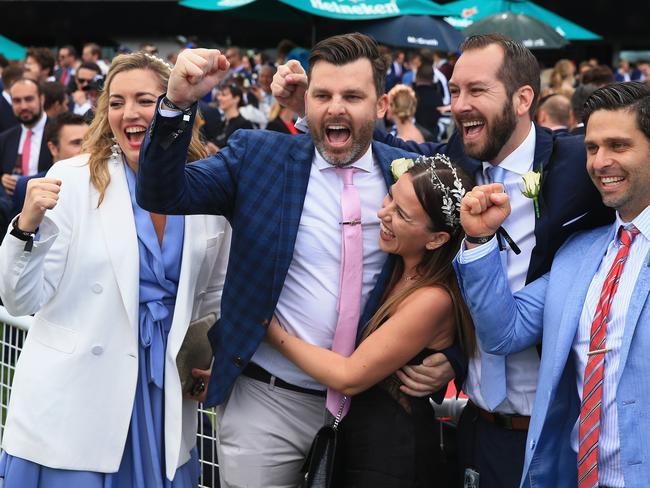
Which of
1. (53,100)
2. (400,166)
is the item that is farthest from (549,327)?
(53,100)

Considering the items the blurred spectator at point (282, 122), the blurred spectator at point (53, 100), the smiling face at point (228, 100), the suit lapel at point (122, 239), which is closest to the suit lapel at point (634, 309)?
the suit lapel at point (122, 239)

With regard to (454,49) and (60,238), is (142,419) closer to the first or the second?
(60,238)

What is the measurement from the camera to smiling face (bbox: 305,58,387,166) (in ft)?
10.8

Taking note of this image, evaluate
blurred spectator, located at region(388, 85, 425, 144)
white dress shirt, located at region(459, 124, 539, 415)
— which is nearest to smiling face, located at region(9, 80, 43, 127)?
blurred spectator, located at region(388, 85, 425, 144)

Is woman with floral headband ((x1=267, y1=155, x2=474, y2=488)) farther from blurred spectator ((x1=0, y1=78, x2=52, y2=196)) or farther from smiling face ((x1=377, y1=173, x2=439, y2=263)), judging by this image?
blurred spectator ((x1=0, y1=78, x2=52, y2=196))

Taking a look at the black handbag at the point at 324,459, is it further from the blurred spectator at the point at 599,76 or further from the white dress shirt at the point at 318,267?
the blurred spectator at the point at 599,76

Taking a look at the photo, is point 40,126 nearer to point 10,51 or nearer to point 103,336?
point 103,336

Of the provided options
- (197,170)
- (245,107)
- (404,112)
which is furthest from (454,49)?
(197,170)

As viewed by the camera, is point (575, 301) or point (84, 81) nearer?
point (575, 301)

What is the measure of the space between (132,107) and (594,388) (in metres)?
1.97

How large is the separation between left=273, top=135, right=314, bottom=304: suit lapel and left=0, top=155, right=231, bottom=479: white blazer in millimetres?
467

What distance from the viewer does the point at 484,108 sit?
329cm

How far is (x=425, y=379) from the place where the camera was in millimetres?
3178

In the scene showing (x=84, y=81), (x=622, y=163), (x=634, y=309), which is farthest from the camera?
(x=84, y=81)
